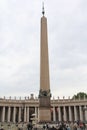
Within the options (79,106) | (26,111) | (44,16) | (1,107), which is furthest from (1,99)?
(44,16)

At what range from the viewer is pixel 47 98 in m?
30.9

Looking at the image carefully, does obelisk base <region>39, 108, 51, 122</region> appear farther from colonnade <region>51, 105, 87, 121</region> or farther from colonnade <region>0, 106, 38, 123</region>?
colonnade <region>0, 106, 38, 123</region>

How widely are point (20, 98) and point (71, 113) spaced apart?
15.5 metres

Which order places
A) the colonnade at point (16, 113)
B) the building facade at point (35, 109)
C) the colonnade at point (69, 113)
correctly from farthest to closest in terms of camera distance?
the colonnade at point (16, 113)
the building facade at point (35, 109)
the colonnade at point (69, 113)

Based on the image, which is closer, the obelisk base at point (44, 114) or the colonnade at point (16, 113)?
the obelisk base at point (44, 114)

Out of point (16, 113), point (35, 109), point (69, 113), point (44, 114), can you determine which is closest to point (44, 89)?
point (44, 114)

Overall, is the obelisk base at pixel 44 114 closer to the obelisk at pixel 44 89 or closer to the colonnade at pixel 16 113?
the obelisk at pixel 44 89

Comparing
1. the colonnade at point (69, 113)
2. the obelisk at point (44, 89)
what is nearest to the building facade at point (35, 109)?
the colonnade at point (69, 113)

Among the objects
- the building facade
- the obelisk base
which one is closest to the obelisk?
the obelisk base

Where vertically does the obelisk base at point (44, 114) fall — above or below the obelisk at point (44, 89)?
below

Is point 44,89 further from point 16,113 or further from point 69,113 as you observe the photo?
point 16,113

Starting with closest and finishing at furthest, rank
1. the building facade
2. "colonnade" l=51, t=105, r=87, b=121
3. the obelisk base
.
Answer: the obelisk base < "colonnade" l=51, t=105, r=87, b=121 < the building facade

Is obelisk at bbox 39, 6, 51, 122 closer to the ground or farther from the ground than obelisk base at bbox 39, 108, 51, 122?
farther from the ground

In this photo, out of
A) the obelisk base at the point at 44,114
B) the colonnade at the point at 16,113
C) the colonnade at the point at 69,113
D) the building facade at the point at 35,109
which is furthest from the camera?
the colonnade at the point at 16,113
